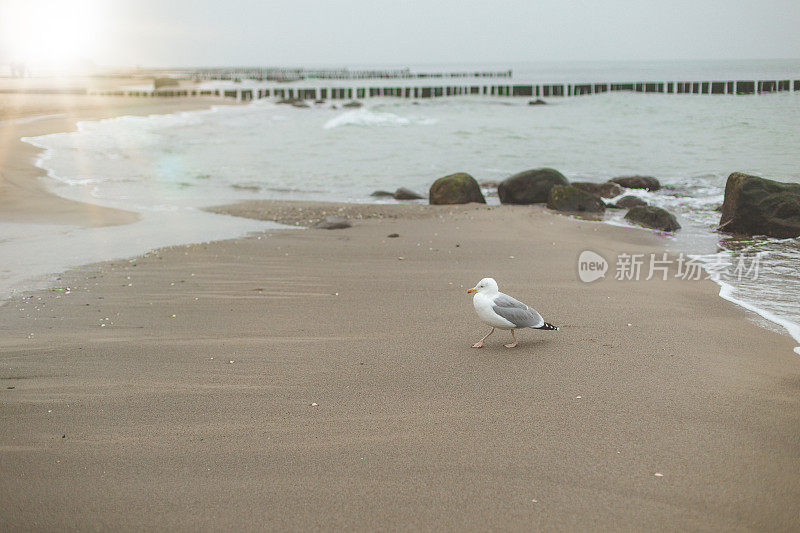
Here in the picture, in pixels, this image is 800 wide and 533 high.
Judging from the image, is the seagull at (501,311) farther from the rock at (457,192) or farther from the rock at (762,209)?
the rock at (457,192)

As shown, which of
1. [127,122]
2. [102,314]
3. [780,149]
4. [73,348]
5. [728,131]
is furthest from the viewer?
[127,122]

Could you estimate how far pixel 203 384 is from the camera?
398 cm

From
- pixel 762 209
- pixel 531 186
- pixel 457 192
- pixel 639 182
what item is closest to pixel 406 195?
pixel 457 192

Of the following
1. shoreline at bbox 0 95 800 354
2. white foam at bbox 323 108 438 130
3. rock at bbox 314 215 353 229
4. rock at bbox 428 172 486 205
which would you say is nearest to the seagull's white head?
shoreline at bbox 0 95 800 354

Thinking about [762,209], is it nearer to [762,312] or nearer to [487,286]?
[762,312]

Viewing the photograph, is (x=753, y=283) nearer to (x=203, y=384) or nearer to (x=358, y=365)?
(x=358, y=365)

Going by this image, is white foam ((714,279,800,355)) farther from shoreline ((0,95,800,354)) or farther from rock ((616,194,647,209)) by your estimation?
rock ((616,194,647,209))

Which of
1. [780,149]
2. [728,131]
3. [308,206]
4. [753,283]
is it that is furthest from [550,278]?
[728,131]

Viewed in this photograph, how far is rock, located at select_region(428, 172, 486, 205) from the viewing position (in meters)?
11.7

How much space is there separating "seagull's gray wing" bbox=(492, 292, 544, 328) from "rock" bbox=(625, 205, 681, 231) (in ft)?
19.1

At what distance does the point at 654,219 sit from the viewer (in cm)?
966

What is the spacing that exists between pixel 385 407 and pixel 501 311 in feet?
3.61

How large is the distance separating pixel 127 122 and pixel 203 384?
26174mm

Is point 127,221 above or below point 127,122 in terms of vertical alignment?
below
